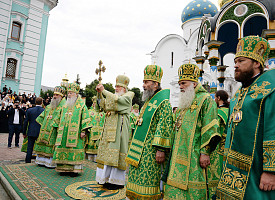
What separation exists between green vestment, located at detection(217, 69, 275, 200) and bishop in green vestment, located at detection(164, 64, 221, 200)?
18.2 inches

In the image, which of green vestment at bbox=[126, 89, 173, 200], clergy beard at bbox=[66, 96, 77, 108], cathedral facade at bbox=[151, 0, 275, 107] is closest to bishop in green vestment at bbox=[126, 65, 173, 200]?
green vestment at bbox=[126, 89, 173, 200]

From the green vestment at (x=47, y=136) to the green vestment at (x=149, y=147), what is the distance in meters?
3.68

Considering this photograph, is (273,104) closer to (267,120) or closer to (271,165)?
(267,120)

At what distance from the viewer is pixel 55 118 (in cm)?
634

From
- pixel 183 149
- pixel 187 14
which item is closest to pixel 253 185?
pixel 183 149

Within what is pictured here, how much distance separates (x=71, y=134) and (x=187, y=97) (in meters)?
3.74

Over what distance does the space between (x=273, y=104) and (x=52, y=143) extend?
19.5ft

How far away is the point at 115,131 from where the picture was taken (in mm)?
4883

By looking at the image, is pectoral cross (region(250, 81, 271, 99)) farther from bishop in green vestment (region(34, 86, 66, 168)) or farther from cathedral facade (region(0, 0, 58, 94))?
cathedral facade (region(0, 0, 58, 94))

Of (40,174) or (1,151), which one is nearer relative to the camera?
(40,174)

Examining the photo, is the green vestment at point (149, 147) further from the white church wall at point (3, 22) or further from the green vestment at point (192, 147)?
the white church wall at point (3, 22)

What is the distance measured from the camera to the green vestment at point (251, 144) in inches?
77.9

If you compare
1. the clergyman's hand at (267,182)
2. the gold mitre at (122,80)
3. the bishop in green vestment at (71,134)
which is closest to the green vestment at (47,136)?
the bishop in green vestment at (71,134)

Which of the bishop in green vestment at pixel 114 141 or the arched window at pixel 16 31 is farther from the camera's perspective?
the arched window at pixel 16 31
